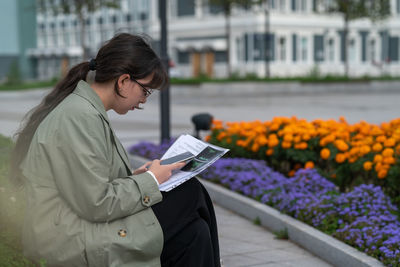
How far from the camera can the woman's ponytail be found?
295 cm

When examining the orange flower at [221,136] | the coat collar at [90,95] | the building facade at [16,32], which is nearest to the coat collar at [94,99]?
the coat collar at [90,95]

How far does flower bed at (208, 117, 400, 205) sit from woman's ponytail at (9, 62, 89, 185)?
130 inches

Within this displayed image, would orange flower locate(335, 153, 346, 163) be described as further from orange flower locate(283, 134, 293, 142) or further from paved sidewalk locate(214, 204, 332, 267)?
paved sidewalk locate(214, 204, 332, 267)

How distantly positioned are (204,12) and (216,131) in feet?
138

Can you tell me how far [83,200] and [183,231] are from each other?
21.5 inches

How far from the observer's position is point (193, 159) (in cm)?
316

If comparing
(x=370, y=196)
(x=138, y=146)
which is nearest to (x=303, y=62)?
(x=138, y=146)

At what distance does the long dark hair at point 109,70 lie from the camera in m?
2.85

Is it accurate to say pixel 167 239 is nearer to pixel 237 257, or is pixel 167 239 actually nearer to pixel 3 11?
pixel 237 257

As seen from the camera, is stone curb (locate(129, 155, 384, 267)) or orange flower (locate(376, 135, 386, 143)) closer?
stone curb (locate(129, 155, 384, 267))

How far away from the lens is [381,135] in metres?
→ 6.43

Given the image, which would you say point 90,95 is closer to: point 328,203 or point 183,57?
point 328,203

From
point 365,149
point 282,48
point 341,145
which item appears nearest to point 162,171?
point 365,149

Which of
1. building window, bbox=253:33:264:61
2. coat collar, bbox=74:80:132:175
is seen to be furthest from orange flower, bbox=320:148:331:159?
building window, bbox=253:33:264:61
